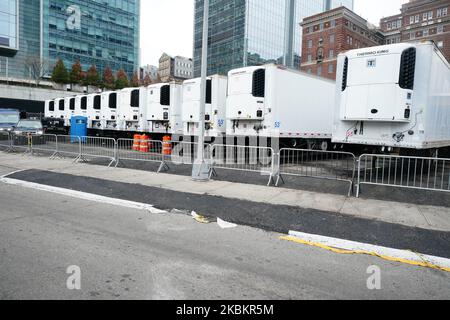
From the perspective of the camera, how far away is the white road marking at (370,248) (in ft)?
15.2

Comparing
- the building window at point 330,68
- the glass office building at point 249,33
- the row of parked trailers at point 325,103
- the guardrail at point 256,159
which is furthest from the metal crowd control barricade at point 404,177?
the glass office building at point 249,33

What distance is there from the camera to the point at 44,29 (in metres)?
82.4

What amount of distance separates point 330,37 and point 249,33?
28617 mm

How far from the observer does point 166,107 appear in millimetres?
18141

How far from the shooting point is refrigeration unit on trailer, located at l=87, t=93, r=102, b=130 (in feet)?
77.8

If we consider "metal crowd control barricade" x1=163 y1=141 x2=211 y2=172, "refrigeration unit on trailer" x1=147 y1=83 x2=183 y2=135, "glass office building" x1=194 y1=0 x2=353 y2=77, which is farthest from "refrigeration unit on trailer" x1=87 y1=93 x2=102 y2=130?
"glass office building" x1=194 y1=0 x2=353 y2=77

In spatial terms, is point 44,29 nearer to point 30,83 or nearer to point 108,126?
point 30,83

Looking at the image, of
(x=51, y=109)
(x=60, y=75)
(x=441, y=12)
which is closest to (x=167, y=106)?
(x=51, y=109)

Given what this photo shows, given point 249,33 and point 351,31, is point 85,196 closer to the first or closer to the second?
point 351,31

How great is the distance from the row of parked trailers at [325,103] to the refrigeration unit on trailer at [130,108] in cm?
6

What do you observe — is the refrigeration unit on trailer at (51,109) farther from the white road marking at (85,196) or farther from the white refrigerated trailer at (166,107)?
the white road marking at (85,196)

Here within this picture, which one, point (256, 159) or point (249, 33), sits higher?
point (249, 33)
